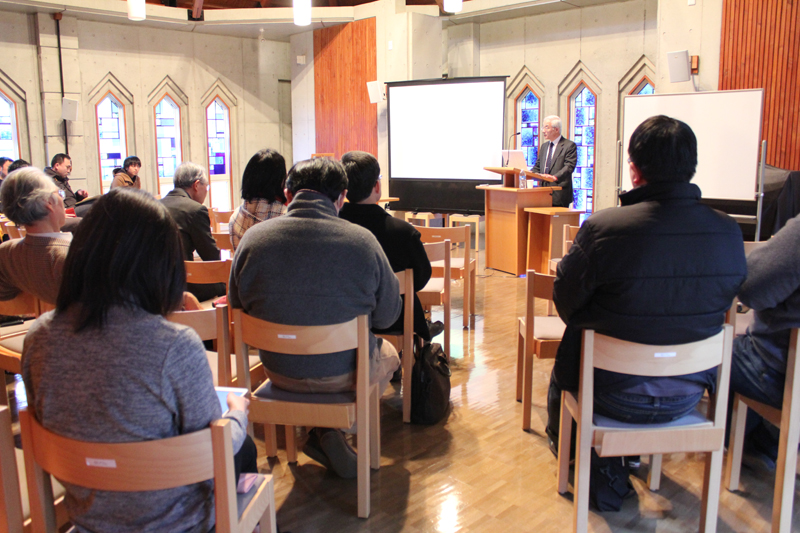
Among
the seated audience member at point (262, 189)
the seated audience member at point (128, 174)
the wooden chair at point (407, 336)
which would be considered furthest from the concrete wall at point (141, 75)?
the wooden chair at point (407, 336)

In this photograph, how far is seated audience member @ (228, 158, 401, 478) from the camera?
2.20 m

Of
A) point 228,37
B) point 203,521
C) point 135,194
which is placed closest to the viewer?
point 135,194

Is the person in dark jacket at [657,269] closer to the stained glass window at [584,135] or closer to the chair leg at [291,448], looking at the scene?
the chair leg at [291,448]

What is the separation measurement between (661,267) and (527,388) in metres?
1.28

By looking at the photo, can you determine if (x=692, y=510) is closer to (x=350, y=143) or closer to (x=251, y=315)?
(x=251, y=315)

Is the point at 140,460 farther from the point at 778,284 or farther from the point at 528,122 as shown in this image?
the point at 528,122

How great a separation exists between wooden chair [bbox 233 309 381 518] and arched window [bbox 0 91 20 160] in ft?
29.6

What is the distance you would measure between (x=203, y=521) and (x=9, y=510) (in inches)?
17.4

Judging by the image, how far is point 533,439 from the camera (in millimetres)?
3096

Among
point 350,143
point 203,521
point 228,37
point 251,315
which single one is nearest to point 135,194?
point 203,521

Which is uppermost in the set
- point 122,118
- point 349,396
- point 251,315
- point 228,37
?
point 228,37

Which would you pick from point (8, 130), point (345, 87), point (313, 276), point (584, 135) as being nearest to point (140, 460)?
point (313, 276)

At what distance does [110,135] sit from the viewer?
1055 cm

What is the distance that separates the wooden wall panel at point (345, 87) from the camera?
10164 millimetres
